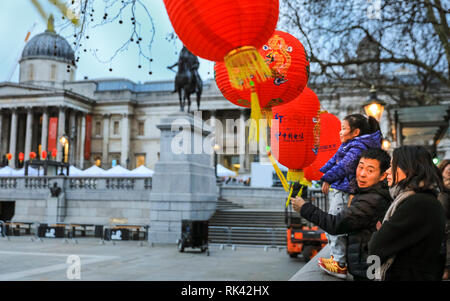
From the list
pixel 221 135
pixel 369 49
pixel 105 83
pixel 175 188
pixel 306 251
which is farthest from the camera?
pixel 105 83

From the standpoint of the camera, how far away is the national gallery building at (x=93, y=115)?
6400 cm

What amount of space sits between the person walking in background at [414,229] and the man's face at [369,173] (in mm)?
598

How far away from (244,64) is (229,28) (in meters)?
0.32

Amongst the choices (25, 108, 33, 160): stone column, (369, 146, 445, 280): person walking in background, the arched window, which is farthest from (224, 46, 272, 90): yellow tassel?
the arched window

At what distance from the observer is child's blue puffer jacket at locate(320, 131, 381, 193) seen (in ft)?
13.9

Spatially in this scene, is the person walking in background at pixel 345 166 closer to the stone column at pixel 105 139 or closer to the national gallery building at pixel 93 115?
the national gallery building at pixel 93 115

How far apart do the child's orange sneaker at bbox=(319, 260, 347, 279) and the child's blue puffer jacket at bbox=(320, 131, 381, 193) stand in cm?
83

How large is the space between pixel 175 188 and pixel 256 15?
15.5m

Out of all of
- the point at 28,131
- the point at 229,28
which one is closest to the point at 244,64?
the point at 229,28

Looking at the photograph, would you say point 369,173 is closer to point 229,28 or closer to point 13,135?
point 229,28

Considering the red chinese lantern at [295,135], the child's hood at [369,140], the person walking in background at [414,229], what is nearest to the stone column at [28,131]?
the red chinese lantern at [295,135]

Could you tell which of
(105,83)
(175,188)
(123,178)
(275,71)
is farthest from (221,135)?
(275,71)

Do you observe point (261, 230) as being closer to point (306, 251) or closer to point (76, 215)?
point (306, 251)
